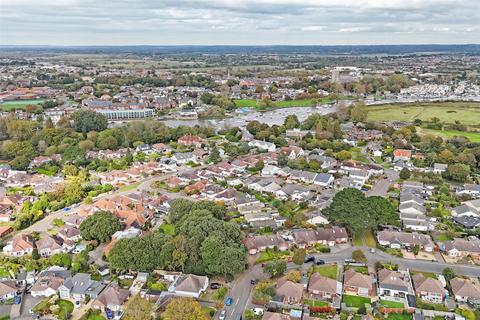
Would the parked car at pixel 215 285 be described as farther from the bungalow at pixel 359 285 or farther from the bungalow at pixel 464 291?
the bungalow at pixel 464 291

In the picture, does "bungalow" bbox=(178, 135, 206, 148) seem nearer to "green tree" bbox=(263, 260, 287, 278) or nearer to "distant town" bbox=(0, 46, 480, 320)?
"distant town" bbox=(0, 46, 480, 320)

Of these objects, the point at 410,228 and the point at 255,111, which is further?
the point at 255,111

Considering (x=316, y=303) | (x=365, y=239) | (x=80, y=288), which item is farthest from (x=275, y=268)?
(x=80, y=288)

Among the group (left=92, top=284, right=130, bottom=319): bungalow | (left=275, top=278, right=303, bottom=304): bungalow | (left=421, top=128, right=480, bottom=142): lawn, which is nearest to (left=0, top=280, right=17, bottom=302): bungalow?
(left=92, top=284, right=130, bottom=319): bungalow

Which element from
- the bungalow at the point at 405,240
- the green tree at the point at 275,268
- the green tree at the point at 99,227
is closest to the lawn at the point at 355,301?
the green tree at the point at 275,268

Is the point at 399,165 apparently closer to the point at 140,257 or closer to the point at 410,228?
the point at 410,228

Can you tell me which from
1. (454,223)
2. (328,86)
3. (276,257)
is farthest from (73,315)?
(328,86)
